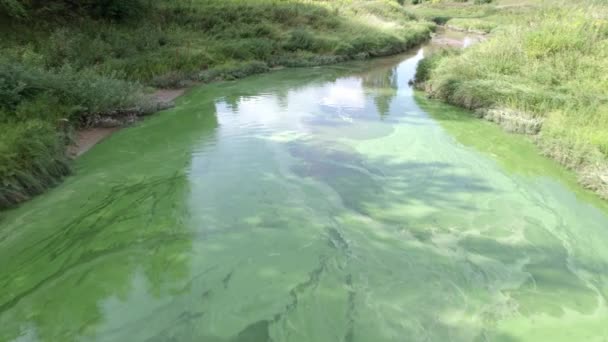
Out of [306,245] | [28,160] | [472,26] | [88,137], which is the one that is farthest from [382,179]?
[472,26]

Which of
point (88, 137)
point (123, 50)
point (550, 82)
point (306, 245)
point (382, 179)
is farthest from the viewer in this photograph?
point (123, 50)

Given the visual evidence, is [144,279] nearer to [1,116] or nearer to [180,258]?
[180,258]

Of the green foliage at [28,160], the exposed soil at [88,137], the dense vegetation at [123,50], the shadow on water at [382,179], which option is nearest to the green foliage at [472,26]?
the dense vegetation at [123,50]

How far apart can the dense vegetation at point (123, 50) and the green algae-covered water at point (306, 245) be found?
0.58 meters

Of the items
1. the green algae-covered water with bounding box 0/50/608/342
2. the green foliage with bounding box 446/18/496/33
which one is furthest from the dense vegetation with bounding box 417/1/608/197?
the green foliage with bounding box 446/18/496/33

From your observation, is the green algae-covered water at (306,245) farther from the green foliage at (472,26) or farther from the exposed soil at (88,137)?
the green foliage at (472,26)

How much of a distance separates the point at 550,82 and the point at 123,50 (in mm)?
9637

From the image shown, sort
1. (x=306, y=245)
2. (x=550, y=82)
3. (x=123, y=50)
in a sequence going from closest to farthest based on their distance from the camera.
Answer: (x=306, y=245) < (x=550, y=82) < (x=123, y=50)

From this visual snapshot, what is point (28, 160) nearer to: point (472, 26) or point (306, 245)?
point (306, 245)

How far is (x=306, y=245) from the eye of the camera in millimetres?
3766

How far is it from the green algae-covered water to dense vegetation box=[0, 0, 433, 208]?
58 cm

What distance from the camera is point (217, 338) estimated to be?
8.94 feet

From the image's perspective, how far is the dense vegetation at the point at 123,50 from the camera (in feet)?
16.6

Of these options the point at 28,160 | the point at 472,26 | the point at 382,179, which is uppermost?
the point at 28,160
